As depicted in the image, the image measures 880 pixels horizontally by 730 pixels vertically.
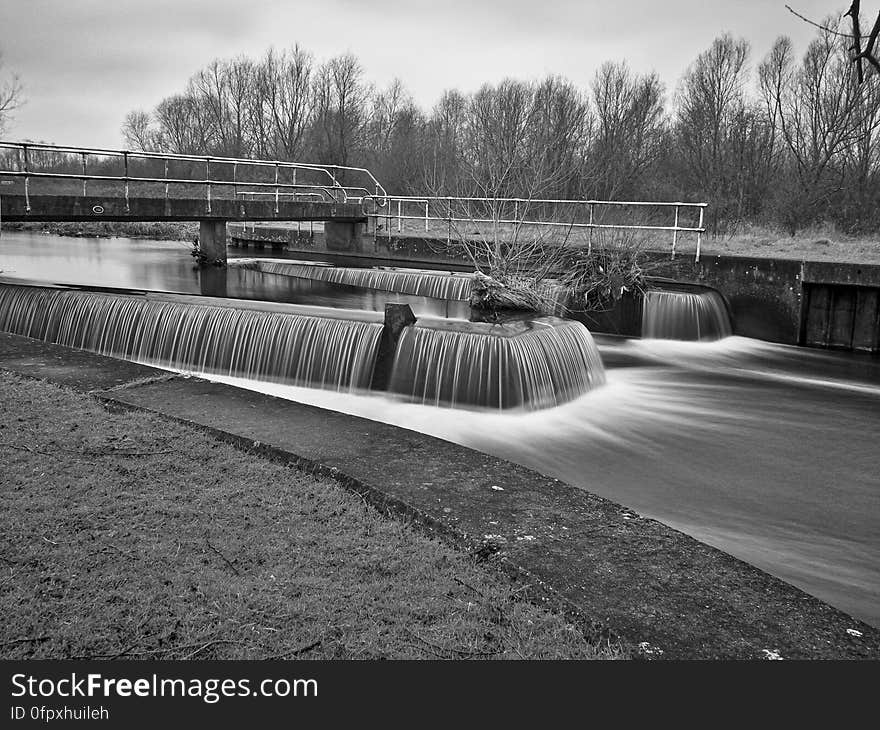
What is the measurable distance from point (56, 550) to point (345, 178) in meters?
42.9

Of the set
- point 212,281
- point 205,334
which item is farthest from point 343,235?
point 205,334

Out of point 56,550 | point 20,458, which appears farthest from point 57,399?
point 56,550

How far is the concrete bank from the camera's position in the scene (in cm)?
378

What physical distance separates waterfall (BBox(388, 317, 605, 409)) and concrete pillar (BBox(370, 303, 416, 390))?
0.09 metres

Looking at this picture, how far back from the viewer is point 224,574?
4039 mm

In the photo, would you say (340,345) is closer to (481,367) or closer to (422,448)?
(481,367)

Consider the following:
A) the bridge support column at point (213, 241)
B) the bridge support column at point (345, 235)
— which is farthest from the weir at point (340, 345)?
the bridge support column at point (345, 235)

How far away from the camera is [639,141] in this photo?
40.2 metres

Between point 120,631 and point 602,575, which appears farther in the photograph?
point 602,575

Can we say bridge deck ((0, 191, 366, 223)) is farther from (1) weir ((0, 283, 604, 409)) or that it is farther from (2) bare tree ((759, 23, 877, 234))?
(2) bare tree ((759, 23, 877, 234))

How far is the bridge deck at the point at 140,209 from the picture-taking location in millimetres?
15420

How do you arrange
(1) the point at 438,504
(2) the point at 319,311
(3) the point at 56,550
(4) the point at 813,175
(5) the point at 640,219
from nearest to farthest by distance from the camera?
(3) the point at 56,550
(1) the point at 438,504
(2) the point at 319,311
(5) the point at 640,219
(4) the point at 813,175

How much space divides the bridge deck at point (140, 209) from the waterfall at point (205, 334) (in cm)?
183

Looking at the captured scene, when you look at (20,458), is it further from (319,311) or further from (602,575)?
(319,311)
